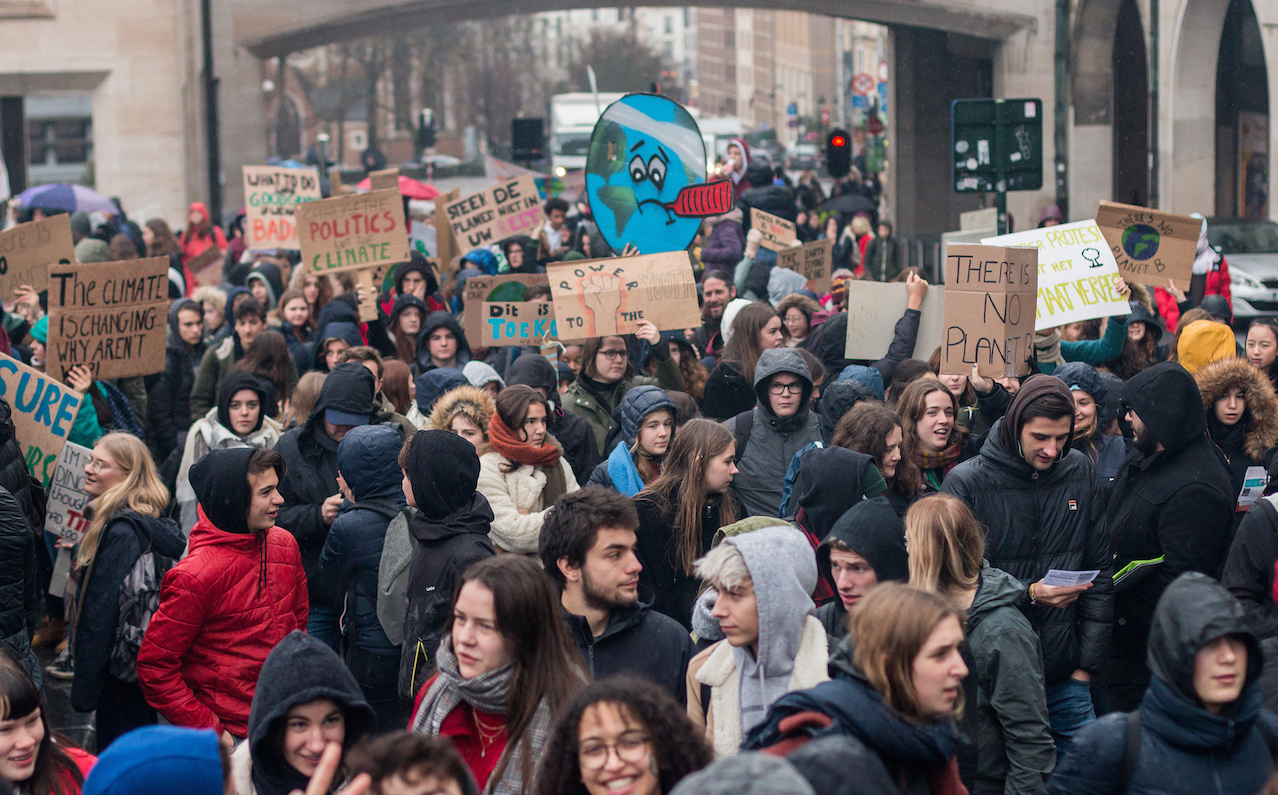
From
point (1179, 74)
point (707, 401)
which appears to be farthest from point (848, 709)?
point (1179, 74)

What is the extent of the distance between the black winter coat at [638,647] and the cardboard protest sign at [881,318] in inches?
160

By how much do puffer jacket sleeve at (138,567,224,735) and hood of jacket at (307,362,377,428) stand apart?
5.39 feet

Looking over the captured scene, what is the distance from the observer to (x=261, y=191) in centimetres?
1414

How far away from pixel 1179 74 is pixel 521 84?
66838 mm

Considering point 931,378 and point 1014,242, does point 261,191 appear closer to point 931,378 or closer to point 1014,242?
point 1014,242

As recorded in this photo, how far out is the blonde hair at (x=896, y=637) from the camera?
2.96 m

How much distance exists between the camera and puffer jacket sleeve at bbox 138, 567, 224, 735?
4.46 meters

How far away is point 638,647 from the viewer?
3.90m

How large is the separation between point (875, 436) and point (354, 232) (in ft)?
21.6

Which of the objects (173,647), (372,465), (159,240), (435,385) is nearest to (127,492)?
(372,465)

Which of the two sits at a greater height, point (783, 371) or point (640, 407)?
point (783, 371)

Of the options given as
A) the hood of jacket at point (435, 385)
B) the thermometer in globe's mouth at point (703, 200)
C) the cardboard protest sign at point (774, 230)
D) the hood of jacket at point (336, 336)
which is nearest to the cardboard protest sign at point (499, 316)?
the hood of jacket at point (336, 336)

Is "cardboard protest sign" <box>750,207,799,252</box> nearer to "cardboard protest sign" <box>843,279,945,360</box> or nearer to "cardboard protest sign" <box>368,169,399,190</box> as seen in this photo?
"cardboard protest sign" <box>368,169,399,190</box>

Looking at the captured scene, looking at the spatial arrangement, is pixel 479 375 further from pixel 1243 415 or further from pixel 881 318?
pixel 1243 415
